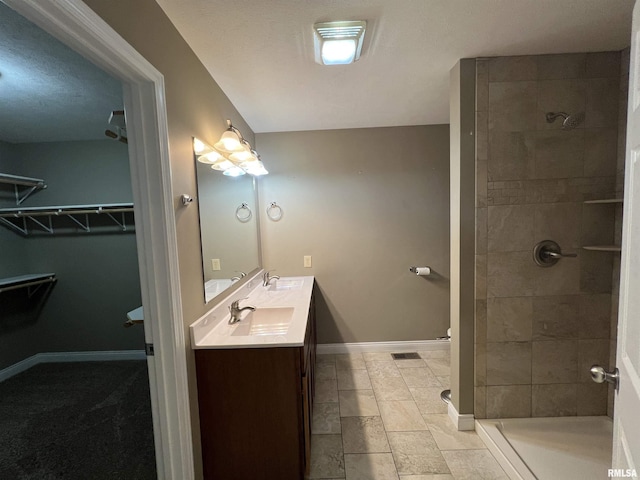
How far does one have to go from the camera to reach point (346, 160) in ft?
9.01

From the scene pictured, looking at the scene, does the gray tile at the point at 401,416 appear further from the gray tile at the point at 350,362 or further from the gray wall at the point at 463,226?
the gray tile at the point at 350,362

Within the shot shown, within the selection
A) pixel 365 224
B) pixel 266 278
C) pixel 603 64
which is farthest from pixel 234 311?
pixel 603 64

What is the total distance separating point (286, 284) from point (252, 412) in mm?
1376

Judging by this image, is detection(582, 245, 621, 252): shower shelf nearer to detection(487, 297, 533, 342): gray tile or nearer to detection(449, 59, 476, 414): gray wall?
detection(487, 297, 533, 342): gray tile

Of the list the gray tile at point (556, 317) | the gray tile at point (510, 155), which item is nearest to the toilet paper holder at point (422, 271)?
the gray tile at point (556, 317)

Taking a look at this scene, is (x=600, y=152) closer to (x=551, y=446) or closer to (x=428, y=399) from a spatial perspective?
(x=551, y=446)

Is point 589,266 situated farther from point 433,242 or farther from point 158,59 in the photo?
point 158,59

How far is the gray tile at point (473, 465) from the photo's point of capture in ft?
4.76

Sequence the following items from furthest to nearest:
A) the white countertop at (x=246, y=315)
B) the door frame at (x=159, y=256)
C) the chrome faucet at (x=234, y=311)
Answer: the chrome faucet at (x=234, y=311)
the white countertop at (x=246, y=315)
the door frame at (x=159, y=256)

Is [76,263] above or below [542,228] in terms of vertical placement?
below

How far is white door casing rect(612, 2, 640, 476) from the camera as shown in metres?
0.68

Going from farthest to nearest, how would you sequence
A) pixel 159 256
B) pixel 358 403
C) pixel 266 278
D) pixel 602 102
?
pixel 266 278
pixel 358 403
pixel 602 102
pixel 159 256

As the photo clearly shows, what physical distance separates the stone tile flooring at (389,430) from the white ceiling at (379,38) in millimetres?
2508

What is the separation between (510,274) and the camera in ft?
5.54
